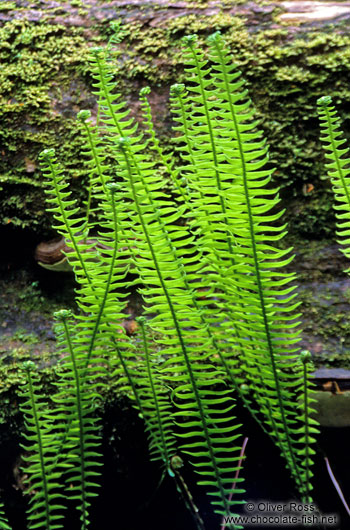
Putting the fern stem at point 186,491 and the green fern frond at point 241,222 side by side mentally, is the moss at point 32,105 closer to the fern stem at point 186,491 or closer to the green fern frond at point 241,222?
the green fern frond at point 241,222

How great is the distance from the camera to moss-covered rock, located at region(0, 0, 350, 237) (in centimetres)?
216

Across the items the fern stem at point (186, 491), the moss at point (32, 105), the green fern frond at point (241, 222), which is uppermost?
the moss at point (32, 105)

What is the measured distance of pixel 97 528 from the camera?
1846mm

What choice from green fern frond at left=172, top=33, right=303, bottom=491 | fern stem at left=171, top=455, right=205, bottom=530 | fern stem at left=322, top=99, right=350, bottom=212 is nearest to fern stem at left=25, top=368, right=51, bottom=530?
fern stem at left=171, top=455, right=205, bottom=530

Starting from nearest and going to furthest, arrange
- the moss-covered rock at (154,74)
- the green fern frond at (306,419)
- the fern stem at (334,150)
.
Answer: the green fern frond at (306,419) → the fern stem at (334,150) → the moss-covered rock at (154,74)

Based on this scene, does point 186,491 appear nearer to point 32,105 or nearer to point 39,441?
point 39,441

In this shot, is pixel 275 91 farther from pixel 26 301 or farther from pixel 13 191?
pixel 26 301

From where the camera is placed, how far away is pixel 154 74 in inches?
92.0

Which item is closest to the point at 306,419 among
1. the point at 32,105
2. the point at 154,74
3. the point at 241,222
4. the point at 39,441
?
the point at 241,222

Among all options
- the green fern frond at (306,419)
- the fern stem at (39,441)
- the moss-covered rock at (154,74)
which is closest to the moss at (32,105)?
the moss-covered rock at (154,74)

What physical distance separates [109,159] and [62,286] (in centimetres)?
66

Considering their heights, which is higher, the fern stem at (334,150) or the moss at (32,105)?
the moss at (32,105)

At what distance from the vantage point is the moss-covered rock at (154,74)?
2162mm

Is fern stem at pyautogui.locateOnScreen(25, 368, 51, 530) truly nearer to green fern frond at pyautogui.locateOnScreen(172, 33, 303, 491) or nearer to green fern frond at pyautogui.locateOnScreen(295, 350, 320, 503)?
green fern frond at pyautogui.locateOnScreen(172, 33, 303, 491)
